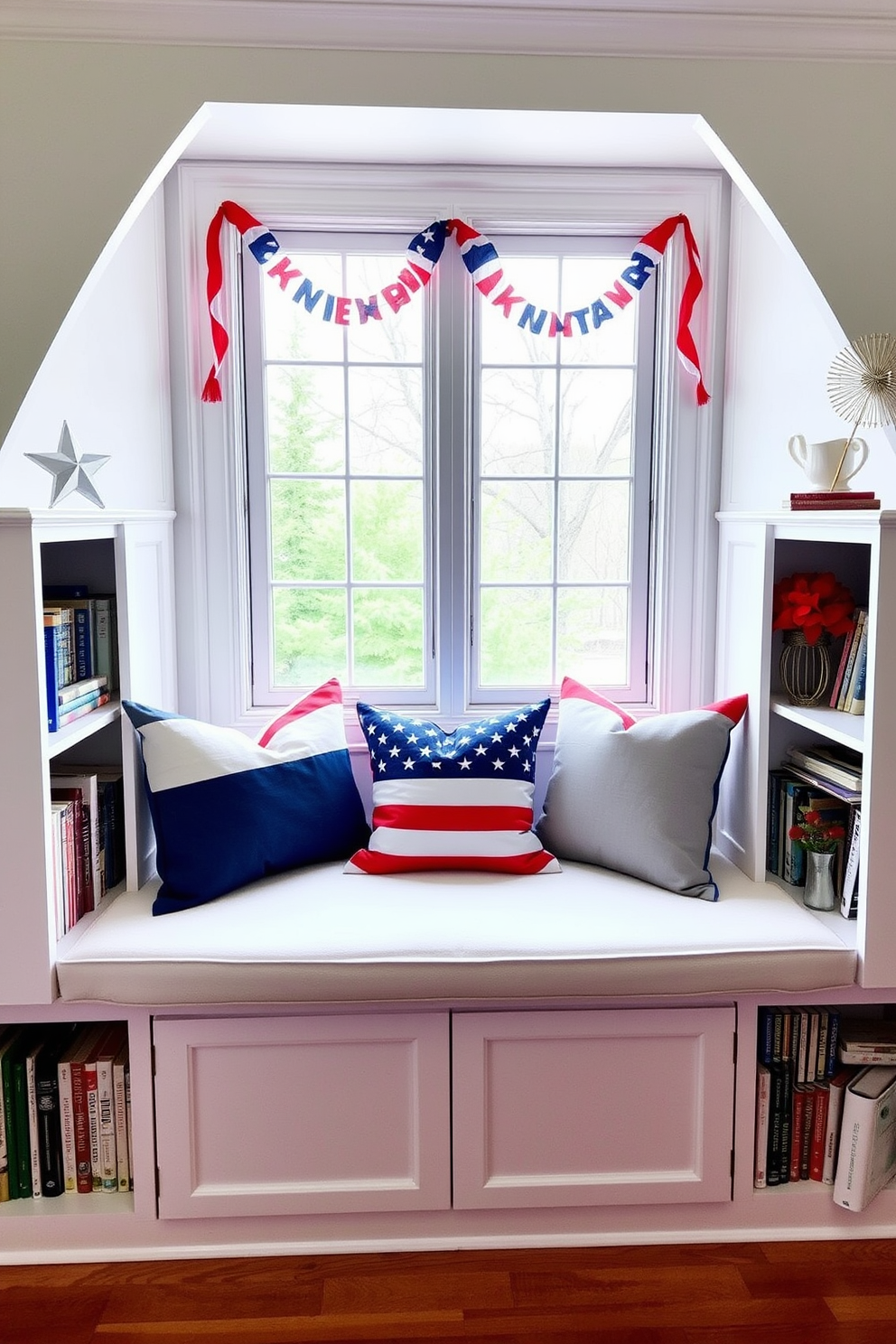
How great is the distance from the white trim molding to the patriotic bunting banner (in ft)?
1.86

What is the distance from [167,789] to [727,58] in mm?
Answer: 1977

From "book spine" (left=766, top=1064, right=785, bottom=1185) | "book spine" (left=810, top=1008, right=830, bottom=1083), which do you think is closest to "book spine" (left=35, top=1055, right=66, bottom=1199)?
"book spine" (left=766, top=1064, right=785, bottom=1185)

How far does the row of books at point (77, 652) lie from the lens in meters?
2.14

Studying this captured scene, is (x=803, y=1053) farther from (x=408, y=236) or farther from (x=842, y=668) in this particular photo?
(x=408, y=236)

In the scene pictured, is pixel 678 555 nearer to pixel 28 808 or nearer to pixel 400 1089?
pixel 400 1089

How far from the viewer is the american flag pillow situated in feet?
8.18

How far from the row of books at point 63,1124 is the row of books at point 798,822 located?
1.54 meters

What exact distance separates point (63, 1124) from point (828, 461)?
2127 mm

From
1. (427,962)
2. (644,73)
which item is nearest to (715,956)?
(427,962)

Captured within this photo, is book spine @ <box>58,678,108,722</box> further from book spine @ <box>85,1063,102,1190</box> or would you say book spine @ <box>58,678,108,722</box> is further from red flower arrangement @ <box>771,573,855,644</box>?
red flower arrangement @ <box>771,573,855,644</box>

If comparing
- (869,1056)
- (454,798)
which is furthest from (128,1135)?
(869,1056)

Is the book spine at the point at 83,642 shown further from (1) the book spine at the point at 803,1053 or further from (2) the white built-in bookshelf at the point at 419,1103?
(1) the book spine at the point at 803,1053

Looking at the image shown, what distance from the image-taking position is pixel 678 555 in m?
2.89

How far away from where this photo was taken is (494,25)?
2186 mm
